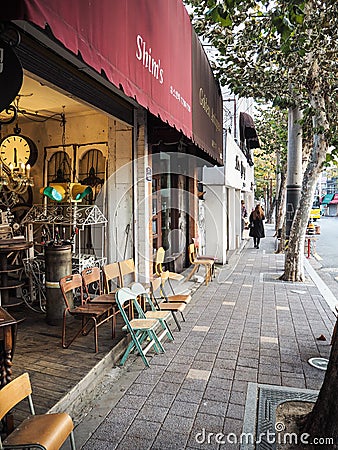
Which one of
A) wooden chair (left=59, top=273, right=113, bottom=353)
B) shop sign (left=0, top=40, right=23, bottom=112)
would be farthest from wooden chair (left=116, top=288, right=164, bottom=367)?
shop sign (left=0, top=40, right=23, bottom=112)

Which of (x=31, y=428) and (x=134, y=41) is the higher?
(x=134, y=41)

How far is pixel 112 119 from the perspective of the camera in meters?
6.69

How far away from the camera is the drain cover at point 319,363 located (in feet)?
15.1

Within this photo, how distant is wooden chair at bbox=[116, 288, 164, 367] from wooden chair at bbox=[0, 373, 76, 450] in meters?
1.97

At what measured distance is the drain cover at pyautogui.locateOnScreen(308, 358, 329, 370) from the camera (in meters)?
4.60

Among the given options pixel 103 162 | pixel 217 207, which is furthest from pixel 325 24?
pixel 217 207

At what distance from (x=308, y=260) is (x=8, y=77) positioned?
1354 centimetres

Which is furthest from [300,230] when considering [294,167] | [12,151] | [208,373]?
[12,151]

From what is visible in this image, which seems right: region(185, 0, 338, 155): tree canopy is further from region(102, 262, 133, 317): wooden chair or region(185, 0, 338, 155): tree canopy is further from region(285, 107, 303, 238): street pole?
region(102, 262, 133, 317): wooden chair

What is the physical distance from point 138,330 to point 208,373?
3.04ft

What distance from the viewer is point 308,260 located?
47.0 feet

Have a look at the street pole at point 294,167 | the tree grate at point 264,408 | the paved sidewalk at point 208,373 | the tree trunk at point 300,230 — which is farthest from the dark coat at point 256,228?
the tree grate at point 264,408

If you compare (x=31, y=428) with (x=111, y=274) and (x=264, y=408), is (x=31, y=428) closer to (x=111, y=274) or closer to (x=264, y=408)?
(x=264, y=408)

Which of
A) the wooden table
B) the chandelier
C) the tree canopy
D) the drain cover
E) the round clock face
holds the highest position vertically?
the tree canopy
